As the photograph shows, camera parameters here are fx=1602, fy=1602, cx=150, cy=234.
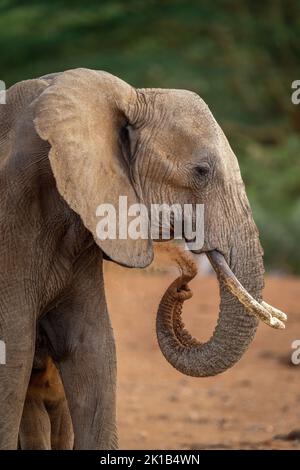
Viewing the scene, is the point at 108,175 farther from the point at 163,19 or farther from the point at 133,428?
the point at 163,19

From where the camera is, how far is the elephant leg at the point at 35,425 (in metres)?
6.67

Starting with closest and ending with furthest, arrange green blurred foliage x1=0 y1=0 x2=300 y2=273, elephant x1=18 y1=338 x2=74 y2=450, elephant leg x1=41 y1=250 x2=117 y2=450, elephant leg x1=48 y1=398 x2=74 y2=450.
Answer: elephant leg x1=41 y1=250 x2=117 y2=450, elephant x1=18 y1=338 x2=74 y2=450, elephant leg x1=48 y1=398 x2=74 y2=450, green blurred foliage x1=0 y1=0 x2=300 y2=273

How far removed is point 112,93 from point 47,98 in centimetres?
30

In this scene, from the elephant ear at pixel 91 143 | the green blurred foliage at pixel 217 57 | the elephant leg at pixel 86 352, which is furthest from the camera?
the green blurred foliage at pixel 217 57

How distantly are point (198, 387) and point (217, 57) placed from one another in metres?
8.36

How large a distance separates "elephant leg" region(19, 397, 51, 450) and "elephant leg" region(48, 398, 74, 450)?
0.27 feet

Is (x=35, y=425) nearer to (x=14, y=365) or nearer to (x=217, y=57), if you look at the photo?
(x=14, y=365)

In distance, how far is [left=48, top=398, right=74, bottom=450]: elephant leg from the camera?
268 inches

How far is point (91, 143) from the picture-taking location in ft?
19.1

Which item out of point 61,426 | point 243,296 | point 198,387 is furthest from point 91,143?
point 198,387

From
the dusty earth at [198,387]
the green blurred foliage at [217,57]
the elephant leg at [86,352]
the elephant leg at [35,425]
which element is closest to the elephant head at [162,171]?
the elephant leg at [86,352]

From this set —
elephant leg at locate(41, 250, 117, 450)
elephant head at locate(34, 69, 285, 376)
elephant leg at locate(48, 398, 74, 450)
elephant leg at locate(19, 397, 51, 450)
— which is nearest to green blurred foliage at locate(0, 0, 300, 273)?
elephant leg at locate(48, 398, 74, 450)

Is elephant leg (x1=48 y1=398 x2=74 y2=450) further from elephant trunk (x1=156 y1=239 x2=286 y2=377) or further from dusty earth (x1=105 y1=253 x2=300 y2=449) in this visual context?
elephant trunk (x1=156 y1=239 x2=286 y2=377)

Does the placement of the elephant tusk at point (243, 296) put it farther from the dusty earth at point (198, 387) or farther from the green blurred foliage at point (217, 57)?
the green blurred foliage at point (217, 57)
